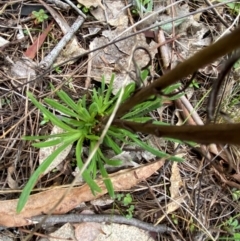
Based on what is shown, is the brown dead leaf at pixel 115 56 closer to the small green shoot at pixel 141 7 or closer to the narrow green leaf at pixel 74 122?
the small green shoot at pixel 141 7

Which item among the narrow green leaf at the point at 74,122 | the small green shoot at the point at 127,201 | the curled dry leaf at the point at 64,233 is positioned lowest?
the small green shoot at the point at 127,201

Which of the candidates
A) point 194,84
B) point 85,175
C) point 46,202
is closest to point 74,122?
point 85,175

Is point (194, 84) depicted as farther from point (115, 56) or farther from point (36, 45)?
point (36, 45)

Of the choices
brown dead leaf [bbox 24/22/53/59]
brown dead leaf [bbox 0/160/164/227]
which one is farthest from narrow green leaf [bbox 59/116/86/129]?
brown dead leaf [bbox 24/22/53/59]

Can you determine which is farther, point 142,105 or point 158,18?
point 158,18

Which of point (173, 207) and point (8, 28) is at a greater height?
point (8, 28)

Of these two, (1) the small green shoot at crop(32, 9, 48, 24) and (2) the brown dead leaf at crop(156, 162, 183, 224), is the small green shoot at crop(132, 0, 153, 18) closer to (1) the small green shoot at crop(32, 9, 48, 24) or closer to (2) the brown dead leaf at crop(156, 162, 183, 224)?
(1) the small green shoot at crop(32, 9, 48, 24)

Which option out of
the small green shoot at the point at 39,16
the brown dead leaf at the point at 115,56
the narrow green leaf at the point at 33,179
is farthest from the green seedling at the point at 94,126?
the small green shoot at the point at 39,16

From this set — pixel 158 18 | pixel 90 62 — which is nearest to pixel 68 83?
pixel 90 62

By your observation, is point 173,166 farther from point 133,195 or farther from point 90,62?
point 90,62

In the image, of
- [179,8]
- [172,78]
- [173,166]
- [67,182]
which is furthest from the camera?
[179,8]

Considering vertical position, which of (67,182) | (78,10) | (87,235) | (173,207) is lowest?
(173,207)
